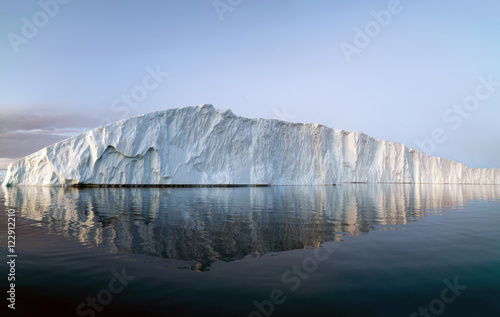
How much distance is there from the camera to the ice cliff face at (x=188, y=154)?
31.2 metres

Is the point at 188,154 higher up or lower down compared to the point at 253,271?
higher up

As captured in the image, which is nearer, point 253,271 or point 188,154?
point 253,271

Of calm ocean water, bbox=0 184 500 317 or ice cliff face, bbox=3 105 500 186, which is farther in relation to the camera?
ice cliff face, bbox=3 105 500 186

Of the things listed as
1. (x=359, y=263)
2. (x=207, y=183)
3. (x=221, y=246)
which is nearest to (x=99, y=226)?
Result: (x=221, y=246)

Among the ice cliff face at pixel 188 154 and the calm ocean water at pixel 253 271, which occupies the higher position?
the ice cliff face at pixel 188 154

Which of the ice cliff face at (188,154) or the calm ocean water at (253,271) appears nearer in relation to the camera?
the calm ocean water at (253,271)

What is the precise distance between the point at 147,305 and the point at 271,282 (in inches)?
56.6

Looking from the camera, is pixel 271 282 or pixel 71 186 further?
Answer: pixel 71 186

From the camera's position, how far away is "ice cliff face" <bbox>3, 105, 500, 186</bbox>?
103 ft

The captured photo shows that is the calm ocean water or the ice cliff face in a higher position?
the ice cliff face

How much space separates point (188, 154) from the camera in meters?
34.0

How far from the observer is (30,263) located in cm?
439

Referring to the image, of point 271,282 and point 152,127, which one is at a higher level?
point 152,127

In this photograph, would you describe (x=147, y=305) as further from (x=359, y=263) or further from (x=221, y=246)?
(x=359, y=263)
